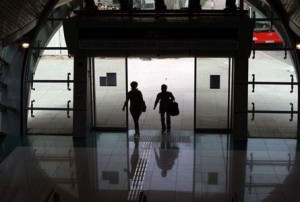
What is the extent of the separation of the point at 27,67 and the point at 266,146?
652cm

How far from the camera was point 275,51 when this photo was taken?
535 inches

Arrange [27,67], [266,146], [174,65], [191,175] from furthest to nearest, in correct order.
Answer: [174,65] → [27,67] → [266,146] → [191,175]

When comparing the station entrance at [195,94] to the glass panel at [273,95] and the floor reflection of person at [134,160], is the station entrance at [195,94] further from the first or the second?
the floor reflection of person at [134,160]

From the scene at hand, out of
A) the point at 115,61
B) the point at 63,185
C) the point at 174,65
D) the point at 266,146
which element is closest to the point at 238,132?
the point at 266,146

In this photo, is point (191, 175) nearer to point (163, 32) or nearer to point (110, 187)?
point (110, 187)

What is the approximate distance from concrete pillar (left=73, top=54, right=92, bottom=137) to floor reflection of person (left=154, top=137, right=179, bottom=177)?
214 centimetres

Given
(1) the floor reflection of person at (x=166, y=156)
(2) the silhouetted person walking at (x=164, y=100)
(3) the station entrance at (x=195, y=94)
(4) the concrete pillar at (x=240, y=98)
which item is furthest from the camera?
(3) the station entrance at (x=195, y=94)

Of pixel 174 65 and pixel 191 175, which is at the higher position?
pixel 174 65

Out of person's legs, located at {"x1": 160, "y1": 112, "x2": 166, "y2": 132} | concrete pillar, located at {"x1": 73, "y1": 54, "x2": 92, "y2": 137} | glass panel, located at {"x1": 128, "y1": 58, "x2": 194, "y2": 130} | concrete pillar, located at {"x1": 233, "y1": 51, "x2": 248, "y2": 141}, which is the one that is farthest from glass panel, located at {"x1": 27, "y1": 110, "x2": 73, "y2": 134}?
concrete pillar, located at {"x1": 233, "y1": 51, "x2": 248, "y2": 141}

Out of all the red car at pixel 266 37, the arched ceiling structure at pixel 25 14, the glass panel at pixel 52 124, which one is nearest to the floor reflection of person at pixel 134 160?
the glass panel at pixel 52 124

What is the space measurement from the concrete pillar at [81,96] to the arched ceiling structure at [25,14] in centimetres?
158

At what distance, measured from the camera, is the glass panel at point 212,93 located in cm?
1390

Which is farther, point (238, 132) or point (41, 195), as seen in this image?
point (238, 132)

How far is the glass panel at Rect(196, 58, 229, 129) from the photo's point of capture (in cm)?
1390
